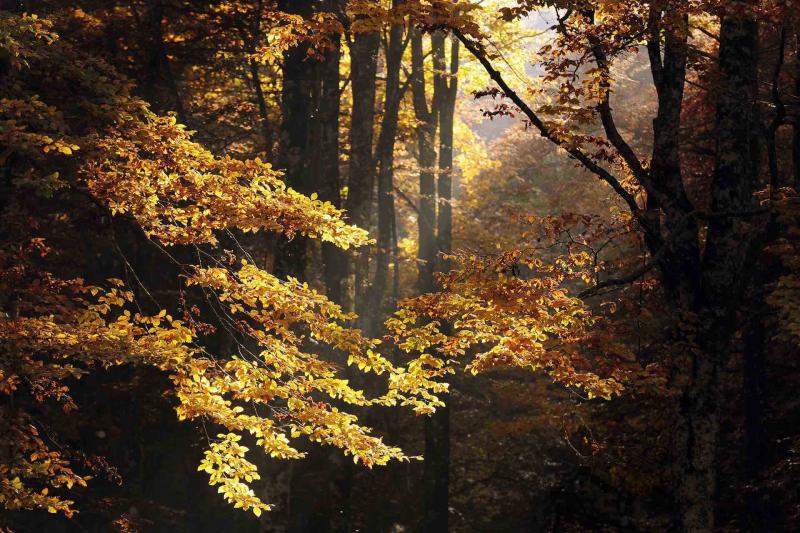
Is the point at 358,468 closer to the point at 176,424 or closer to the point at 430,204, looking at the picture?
the point at 176,424

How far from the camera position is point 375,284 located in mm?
18344

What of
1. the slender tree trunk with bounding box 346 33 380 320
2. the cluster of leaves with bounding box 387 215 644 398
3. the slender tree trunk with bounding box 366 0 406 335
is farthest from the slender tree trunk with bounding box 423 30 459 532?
the cluster of leaves with bounding box 387 215 644 398

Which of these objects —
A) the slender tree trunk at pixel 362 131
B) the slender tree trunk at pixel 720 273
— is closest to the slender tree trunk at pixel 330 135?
the slender tree trunk at pixel 362 131

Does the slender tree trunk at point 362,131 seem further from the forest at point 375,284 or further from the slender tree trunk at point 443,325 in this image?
the slender tree trunk at point 443,325

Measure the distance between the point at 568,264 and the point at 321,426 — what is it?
3455mm

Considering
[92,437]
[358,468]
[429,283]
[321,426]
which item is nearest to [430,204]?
[429,283]

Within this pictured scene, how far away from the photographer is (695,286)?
908 centimetres

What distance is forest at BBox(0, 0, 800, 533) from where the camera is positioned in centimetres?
770

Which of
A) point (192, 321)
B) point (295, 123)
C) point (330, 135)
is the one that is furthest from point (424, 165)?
point (192, 321)

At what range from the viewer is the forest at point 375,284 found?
7699 millimetres

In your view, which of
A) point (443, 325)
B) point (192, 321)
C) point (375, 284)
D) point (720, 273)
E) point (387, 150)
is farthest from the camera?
point (375, 284)

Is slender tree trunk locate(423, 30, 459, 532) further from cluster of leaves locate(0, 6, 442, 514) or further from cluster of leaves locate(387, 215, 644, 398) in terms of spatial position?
cluster of leaves locate(0, 6, 442, 514)

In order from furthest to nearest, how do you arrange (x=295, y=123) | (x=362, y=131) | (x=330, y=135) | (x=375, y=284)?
(x=375, y=284) < (x=362, y=131) < (x=330, y=135) < (x=295, y=123)

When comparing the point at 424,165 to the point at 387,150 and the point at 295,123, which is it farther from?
the point at 295,123
